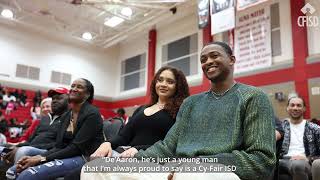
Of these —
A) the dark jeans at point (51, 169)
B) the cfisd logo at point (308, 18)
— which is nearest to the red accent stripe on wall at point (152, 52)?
the cfisd logo at point (308, 18)

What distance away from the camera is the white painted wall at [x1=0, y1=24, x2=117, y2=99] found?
10.0 m

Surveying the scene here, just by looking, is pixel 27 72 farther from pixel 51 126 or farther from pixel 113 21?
pixel 51 126

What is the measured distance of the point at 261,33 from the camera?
7.17 meters

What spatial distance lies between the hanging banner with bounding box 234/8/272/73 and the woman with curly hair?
529cm

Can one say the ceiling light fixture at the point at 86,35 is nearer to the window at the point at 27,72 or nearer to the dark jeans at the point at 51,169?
the window at the point at 27,72

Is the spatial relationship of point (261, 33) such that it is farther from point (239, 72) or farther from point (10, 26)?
point (10, 26)

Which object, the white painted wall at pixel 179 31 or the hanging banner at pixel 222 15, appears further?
the white painted wall at pixel 179 31

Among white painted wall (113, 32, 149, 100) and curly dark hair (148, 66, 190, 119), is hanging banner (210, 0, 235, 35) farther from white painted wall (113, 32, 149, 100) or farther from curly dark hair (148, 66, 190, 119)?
curly dark hair (148, 66, 190, 119)

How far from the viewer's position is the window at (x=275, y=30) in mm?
6961

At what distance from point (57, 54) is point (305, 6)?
326 inches

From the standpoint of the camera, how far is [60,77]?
1097cm

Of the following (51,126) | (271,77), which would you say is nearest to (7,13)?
(51,126)

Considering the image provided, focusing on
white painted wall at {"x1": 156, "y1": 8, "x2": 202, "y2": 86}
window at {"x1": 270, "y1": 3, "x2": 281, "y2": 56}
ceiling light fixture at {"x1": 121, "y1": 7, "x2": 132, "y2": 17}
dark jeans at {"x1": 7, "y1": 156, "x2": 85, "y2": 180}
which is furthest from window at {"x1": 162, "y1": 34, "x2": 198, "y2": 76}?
dark jeans at {"x1": 7, "y1": 156, "x2": 85, "y2": 180}

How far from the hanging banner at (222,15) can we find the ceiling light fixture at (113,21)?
3.96m
